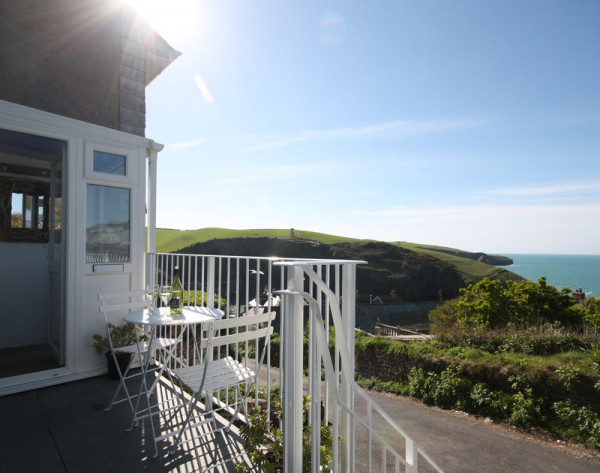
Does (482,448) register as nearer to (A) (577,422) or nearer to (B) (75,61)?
(A) (577,422)

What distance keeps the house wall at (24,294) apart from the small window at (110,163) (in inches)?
75.3

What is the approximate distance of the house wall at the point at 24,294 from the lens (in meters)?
4.21

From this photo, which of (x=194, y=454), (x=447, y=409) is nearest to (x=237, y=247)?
(x=447, y=409)

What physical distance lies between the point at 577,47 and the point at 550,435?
909 centimetres

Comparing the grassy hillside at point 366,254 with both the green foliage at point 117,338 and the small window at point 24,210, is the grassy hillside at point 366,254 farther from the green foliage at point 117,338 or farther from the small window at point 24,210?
the green foliage at point 117,338

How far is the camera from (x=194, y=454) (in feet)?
6.82

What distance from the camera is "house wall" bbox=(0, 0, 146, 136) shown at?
319cm

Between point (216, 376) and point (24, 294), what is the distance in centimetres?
384

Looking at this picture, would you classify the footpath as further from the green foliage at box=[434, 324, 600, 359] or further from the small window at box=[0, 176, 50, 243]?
the small window at box=[0, 176, 50, 243]

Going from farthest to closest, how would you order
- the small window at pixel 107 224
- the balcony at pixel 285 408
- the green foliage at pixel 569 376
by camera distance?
the green foliage at pixel 569 376, the small window at pixel 107 224, the balcony at pixel 285 408

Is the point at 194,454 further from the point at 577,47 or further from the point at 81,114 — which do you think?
the point at 577,47

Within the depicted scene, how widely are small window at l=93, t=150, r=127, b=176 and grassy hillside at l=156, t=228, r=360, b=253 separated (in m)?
47.9

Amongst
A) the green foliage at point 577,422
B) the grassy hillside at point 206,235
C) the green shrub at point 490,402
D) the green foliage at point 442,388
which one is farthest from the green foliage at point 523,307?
the grassy hillside at point 206,235

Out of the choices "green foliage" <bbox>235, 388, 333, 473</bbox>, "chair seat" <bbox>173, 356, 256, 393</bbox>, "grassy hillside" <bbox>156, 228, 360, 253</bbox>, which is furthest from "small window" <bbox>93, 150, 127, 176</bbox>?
"grassy hillside" <bbox>156, 228, 360, 253</bbox>
